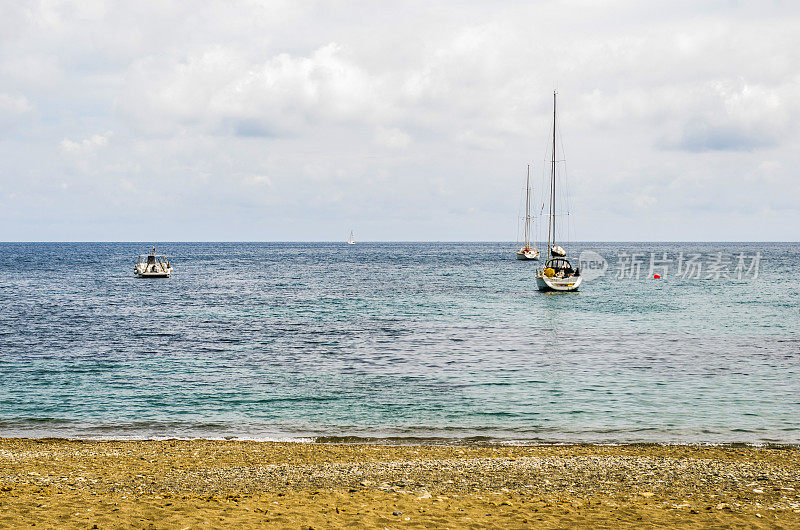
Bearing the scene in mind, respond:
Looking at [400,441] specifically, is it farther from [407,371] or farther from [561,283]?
[561,283]

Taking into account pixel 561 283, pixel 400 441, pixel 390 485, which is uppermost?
pixel 561 283

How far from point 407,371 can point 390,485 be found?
15901 millimetres

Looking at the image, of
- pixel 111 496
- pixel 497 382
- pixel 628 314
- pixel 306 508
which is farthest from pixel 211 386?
pixel 628 314

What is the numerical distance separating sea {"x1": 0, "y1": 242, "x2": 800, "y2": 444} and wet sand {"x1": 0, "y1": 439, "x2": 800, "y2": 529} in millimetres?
2540

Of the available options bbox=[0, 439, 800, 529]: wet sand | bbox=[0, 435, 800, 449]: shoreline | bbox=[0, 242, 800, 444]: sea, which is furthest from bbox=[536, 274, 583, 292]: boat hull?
bbox=[0, 439, 800, 529]: wet sand

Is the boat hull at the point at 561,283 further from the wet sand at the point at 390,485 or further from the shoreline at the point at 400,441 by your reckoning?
the wet sand at the point at 390,485

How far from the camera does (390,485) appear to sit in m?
13.1

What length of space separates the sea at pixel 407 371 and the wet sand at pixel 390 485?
254 centimetres

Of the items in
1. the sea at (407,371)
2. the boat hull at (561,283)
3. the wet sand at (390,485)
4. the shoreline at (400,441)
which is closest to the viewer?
the wet sand at (390,485)

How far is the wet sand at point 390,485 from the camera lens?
1071 cm

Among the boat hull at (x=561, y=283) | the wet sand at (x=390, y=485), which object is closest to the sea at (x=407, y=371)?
the wet sand at (x=390, y=485)

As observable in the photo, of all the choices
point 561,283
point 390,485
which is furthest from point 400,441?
point 561,283

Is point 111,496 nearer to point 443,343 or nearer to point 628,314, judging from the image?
point 443,343

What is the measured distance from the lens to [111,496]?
39.4 ft
